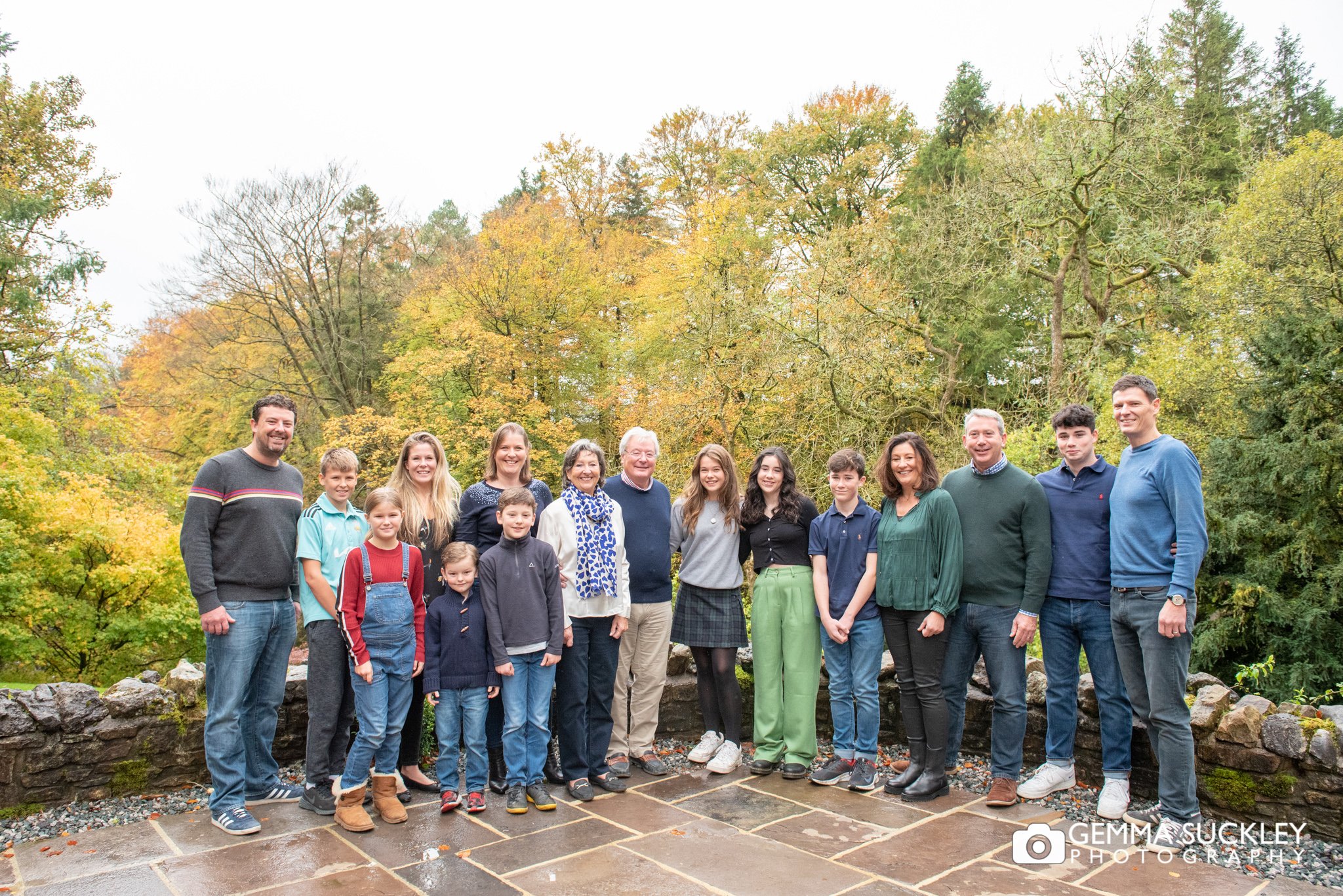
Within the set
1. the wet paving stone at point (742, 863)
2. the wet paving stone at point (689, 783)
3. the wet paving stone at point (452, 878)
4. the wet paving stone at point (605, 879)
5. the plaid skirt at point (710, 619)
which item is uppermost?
the plaid skirt at point (710, 619)

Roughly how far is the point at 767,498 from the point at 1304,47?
68.5 ft

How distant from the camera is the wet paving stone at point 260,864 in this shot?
2719 millimetres

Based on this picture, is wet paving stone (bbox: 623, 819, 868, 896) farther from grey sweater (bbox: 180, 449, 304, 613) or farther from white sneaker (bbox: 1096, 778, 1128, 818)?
grey sweater (bbox: 180, 449, 304, 613)

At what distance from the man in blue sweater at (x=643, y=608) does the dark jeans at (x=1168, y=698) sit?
6.61ft

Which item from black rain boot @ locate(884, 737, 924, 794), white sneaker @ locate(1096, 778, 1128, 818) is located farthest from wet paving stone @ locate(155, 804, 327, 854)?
white sneaker @ locate(1096, 778, 1128, 818)

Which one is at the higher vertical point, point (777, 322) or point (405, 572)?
point (777, 322)

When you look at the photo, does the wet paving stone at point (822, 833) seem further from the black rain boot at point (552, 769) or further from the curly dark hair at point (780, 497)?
the curly dark hair at point (780, 497)

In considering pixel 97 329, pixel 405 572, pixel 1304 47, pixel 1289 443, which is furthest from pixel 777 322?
pixel 1304 47

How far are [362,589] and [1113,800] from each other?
125 inches

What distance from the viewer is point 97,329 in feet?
39.0

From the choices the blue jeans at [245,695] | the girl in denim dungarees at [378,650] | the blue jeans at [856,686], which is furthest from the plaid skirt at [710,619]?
the blue jeans at [245,695]

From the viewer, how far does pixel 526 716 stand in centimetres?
358

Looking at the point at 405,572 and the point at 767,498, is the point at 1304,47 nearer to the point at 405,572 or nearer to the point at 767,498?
the point at 767,498

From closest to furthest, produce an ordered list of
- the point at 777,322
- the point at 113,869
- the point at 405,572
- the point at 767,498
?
the point at 113,869 < the point at 405,572 < the point at 767,498 < the point at 777,322
